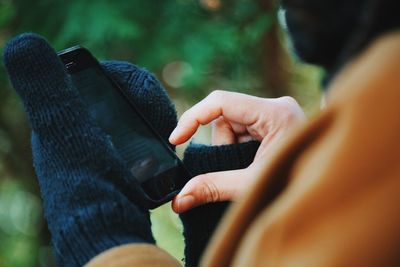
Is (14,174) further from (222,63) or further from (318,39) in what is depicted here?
(318,39)

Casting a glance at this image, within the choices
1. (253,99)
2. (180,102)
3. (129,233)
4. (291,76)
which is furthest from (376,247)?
(291,76)

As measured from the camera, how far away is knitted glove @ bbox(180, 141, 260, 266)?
84 centimetres

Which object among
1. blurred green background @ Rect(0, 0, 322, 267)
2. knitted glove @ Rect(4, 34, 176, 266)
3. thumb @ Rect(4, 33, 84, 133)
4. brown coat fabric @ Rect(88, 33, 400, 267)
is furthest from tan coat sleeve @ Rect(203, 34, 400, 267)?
blurred green background @ Rect(0, 0, 322, 267)

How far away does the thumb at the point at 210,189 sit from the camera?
31.7 inches

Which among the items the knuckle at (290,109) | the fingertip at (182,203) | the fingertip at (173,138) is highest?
the knuckle at (290,109)

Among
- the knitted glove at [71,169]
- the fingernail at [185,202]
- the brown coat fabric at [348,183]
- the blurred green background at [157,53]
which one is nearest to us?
the brown coat fabric at [348,183]

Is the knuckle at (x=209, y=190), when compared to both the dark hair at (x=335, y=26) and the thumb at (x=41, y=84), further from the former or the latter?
the dark hair at (x=335, y=26)

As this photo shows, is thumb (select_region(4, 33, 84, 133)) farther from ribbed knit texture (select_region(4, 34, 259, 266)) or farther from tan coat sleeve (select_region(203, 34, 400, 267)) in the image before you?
tan coat sleeve (select_region(203, 34, 400, 267))

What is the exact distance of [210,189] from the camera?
0.82m

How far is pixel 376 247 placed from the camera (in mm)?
439

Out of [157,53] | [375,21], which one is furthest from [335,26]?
[157,53]

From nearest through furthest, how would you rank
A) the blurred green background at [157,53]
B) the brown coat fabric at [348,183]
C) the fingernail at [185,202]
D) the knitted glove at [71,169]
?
the brown coat fabric at [348,183] < the knitted glove at [71,169] < the fingernail at [185,202] < the blurred green background at [157,53]

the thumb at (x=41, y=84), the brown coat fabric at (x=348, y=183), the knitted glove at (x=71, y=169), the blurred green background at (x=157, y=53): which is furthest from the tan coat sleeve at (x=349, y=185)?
the blurred green background at (x=157, y=53)

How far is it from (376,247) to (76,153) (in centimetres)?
38
